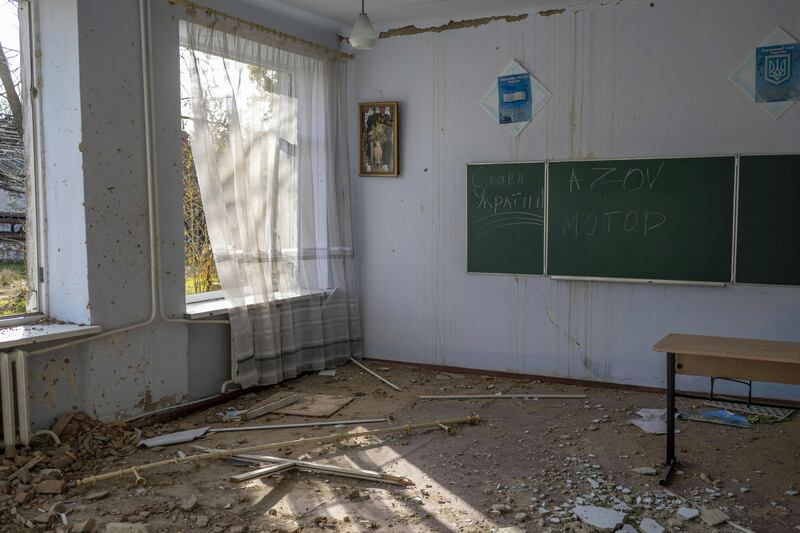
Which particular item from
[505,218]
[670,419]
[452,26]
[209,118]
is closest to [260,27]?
[209,118]

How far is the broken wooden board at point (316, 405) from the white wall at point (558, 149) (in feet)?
4.16

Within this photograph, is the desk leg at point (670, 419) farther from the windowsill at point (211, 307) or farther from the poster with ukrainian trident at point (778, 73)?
the windowsill at point (211, 307)

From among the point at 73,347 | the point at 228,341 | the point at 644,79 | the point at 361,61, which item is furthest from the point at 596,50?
the point at 73,347

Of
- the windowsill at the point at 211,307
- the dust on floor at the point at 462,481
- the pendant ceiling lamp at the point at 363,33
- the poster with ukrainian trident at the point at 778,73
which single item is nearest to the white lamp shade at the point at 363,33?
the pendant ceiling lamp at the point at 363,33

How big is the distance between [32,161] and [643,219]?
166 inches

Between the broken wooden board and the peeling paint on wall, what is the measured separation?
319 centimetres

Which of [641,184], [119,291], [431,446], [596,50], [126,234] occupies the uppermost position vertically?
[596,50]

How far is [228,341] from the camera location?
5.08m

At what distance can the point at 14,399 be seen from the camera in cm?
365

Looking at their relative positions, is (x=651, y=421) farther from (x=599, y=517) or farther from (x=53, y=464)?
(x=53, y=464)

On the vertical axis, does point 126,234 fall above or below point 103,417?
above

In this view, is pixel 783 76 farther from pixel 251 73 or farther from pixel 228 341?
pixel 228 341

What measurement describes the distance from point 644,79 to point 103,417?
4.45m

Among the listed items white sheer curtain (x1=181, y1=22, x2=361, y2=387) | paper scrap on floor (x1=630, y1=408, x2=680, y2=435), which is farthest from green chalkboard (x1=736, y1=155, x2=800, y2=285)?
white sheer curtain (x1=181, y1=22, x2=361, y2=387)
